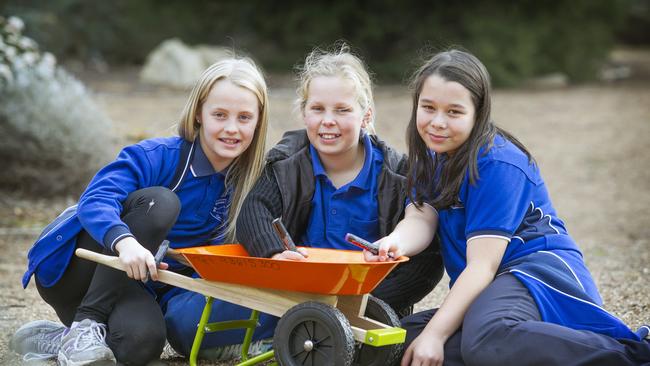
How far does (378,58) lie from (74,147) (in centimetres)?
815

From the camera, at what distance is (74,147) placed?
6355 millimetres

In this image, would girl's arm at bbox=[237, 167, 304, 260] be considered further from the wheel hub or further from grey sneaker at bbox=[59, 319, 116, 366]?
grey sneaker at bbox=[59, 319, 116, 366]

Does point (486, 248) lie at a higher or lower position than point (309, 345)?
higher

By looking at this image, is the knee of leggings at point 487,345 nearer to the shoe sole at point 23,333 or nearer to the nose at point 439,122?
the nose at point 439,122

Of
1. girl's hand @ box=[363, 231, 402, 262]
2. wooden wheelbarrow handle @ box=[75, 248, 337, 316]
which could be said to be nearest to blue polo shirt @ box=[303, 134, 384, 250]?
girl's hand @ box=[363, 231, 402, 262]

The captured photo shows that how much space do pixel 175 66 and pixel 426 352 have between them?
10086 mm

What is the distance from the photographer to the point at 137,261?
268 cm

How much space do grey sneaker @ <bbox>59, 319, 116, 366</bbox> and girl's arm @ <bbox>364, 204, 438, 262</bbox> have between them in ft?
3.06

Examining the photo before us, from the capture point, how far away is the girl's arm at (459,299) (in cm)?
269

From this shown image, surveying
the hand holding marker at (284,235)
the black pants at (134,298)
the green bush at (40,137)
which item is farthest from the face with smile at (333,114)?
the green bush at (40,137)

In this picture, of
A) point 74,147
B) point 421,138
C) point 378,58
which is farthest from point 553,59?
point 421,138

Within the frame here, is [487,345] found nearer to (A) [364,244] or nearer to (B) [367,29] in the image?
(A) [364,244]

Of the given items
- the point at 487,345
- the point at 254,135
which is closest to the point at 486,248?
the point at 487,345

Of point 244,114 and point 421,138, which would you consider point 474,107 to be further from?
point 244,114
